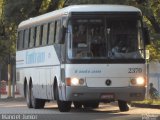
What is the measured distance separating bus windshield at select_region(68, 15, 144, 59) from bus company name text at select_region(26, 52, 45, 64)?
4182mm

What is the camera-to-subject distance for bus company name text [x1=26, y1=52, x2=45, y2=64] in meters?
27.2

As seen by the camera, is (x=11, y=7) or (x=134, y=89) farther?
(x=11, y=7)

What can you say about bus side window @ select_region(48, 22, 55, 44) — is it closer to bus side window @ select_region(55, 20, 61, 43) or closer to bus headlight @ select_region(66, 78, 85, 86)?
bus side window @ select_region(55, 20, 61, 43)

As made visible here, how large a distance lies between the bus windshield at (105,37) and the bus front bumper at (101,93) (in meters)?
1.10

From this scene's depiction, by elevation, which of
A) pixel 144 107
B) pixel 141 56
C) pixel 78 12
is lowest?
pixel 144 107

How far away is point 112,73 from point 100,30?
61.4 inches

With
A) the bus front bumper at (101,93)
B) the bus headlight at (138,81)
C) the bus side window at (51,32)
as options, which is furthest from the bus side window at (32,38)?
the bus headlight at (138,81)

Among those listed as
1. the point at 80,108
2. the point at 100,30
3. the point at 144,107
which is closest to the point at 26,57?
the point at 80,108

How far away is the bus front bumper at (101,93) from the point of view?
2289 centimetres

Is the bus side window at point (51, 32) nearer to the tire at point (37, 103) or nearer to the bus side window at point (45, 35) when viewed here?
the bus side window at point (45, 35)

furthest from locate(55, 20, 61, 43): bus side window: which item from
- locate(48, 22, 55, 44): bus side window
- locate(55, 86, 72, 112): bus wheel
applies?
locate(55, 86, 72, 112): bus wheel

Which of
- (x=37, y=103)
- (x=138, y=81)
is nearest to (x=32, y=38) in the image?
(x=37, y=103)

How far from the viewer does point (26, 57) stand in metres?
30.3

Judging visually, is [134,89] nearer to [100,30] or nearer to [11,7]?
[100,30]
